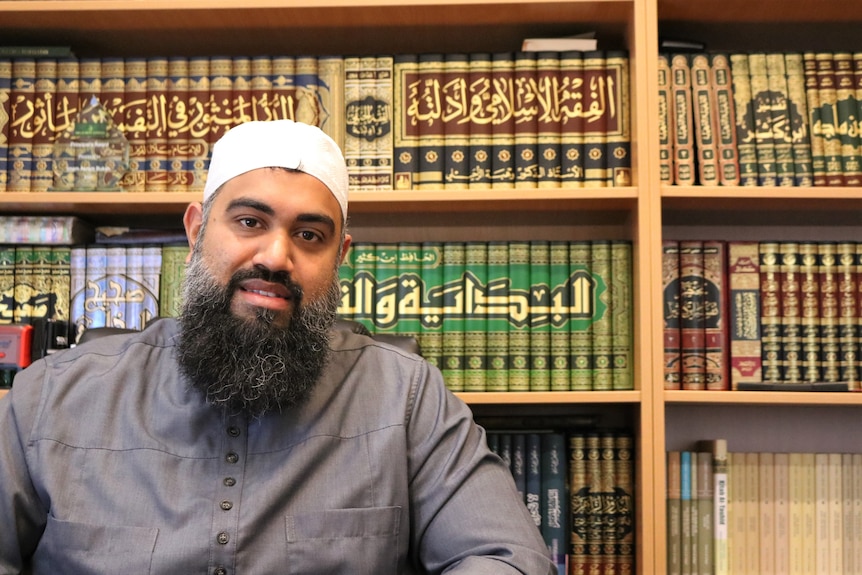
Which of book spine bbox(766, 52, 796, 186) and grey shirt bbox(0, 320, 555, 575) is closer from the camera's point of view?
grey shirt bbox(0, 320, 555, 575)

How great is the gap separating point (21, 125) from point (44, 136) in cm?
6

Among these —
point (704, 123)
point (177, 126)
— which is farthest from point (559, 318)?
point (177, 126)

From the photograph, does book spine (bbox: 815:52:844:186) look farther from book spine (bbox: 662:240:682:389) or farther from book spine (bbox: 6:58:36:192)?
book spine (bbox: 6:58:36:192)

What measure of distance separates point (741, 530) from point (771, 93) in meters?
1.04

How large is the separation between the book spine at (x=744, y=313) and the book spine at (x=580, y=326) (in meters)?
0.33

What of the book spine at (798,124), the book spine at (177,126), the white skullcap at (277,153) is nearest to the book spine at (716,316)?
the book spine at (798,124)

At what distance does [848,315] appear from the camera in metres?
2.04

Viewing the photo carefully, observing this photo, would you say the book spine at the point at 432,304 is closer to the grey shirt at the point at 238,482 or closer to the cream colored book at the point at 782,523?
the grey shirt at the point at 238,482

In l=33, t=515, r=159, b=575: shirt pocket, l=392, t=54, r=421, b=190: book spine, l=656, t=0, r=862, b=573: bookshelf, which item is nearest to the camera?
l=33, t=515, r=159, b=575: shirt pocket

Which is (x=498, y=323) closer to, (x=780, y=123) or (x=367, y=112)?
(x=367, y=112)

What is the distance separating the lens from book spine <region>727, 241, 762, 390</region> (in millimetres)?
2039

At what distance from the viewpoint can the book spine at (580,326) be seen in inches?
80.5

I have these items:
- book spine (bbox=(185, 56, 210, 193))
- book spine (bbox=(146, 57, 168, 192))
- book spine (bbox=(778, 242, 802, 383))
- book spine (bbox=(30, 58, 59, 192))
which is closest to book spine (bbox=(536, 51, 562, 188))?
book spine (bbox=(778, 242, 802, 383))

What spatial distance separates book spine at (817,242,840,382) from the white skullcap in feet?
3.91
